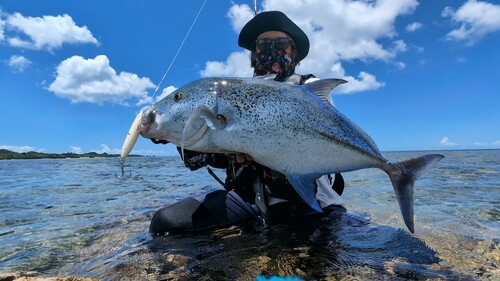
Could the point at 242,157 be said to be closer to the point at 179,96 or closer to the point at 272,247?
the point at 179,96

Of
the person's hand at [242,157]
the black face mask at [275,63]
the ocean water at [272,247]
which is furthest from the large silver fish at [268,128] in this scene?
the black face mask at [275,63]

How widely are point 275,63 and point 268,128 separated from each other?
2247 millimetres

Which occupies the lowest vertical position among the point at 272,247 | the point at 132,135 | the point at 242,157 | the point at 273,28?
the point at 272,247

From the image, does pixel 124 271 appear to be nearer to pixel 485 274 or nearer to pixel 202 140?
pixel 202 140

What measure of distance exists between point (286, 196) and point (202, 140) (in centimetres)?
186

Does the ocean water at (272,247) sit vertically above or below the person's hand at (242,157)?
below

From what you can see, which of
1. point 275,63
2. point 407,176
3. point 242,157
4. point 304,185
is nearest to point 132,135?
point 242,157

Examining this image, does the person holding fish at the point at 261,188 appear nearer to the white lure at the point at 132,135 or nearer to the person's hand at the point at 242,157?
the person's hand at the point at 242,157

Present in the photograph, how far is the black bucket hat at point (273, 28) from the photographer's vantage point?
5.16m

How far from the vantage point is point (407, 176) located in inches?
127

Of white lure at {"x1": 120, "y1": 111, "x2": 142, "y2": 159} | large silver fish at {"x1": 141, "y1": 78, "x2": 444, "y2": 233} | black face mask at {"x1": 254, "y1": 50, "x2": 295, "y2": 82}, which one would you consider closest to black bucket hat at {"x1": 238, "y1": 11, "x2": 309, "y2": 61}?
black face mask at {"x1": 254, "y1": 50, "x2": 295, "y2": 82}

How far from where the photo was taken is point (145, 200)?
29.2 feet

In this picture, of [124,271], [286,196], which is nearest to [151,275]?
[124,271]

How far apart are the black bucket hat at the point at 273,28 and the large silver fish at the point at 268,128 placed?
229cm
